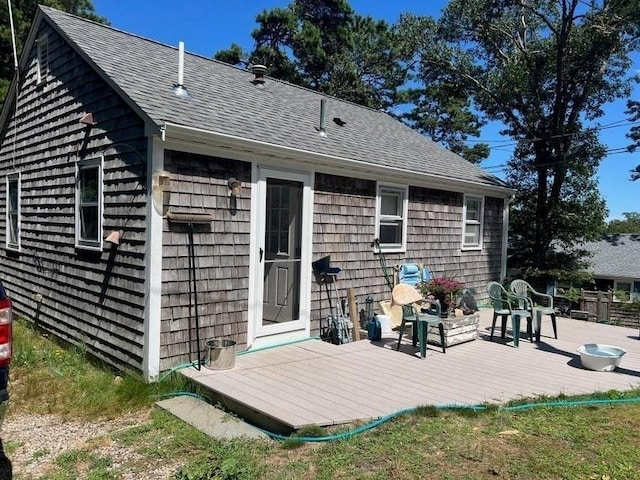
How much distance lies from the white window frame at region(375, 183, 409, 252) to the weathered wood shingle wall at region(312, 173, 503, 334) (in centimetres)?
10

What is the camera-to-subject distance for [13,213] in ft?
26.8

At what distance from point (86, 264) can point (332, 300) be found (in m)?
3.22

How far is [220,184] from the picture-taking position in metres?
5.33

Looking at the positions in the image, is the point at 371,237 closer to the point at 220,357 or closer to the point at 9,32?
the point at 220,357

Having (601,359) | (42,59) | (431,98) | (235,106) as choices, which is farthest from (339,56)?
(601,359)

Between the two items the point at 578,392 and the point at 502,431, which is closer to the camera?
the point at 502,431

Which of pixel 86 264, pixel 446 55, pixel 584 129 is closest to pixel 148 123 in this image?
pixel 86 264

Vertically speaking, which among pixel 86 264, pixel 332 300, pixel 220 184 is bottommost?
pixel 332 300

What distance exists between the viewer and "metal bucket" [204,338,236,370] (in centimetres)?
495

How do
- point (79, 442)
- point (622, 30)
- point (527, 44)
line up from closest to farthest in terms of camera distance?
point (79, 442)
point (622, 30)
point (527, 44)

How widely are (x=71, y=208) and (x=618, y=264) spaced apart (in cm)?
2632

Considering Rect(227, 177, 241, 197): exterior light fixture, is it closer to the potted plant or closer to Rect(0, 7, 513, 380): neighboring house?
Rect(0, 7, 513, 380): neighboring house

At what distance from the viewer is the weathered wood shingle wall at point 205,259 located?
493cm

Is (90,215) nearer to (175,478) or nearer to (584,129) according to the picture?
(175,478)
